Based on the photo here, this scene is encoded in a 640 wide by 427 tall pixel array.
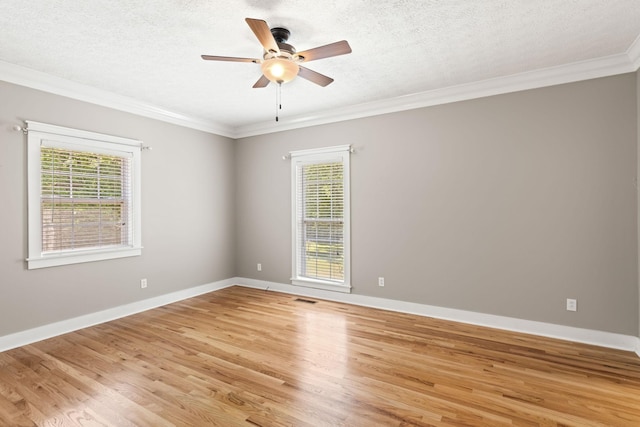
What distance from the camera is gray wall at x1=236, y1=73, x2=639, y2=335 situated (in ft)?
10.3

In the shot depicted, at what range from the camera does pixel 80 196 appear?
3766mm

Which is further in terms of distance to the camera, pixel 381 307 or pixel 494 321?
pixel 381 307

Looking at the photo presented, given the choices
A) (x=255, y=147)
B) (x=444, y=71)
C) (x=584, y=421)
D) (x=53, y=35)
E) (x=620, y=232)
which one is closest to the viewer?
(x=584, y=421)

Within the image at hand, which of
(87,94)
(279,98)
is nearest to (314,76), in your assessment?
(279,98)

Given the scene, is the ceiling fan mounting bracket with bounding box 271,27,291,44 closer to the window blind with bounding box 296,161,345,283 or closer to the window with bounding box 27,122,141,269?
the window blind with bounding box 296,161,345,283

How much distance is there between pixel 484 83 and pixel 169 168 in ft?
13.7

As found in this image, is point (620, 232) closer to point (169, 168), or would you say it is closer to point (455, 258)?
point (455, 258)

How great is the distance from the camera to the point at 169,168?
15.5 feet

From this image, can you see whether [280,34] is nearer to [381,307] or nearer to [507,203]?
[507,203]

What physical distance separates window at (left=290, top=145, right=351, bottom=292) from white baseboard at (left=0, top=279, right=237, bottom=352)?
1639 mm

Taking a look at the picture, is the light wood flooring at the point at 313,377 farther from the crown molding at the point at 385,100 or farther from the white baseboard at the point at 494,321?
the crown molding at the point at 385,100

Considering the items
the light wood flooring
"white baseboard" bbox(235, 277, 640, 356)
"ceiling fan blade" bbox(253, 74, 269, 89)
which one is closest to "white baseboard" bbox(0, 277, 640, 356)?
"white baseboard" bbox(235, 277, 640, 356)

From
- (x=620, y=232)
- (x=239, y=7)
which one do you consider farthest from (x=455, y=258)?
(x=239, y=7)

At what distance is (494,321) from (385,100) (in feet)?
9.61
